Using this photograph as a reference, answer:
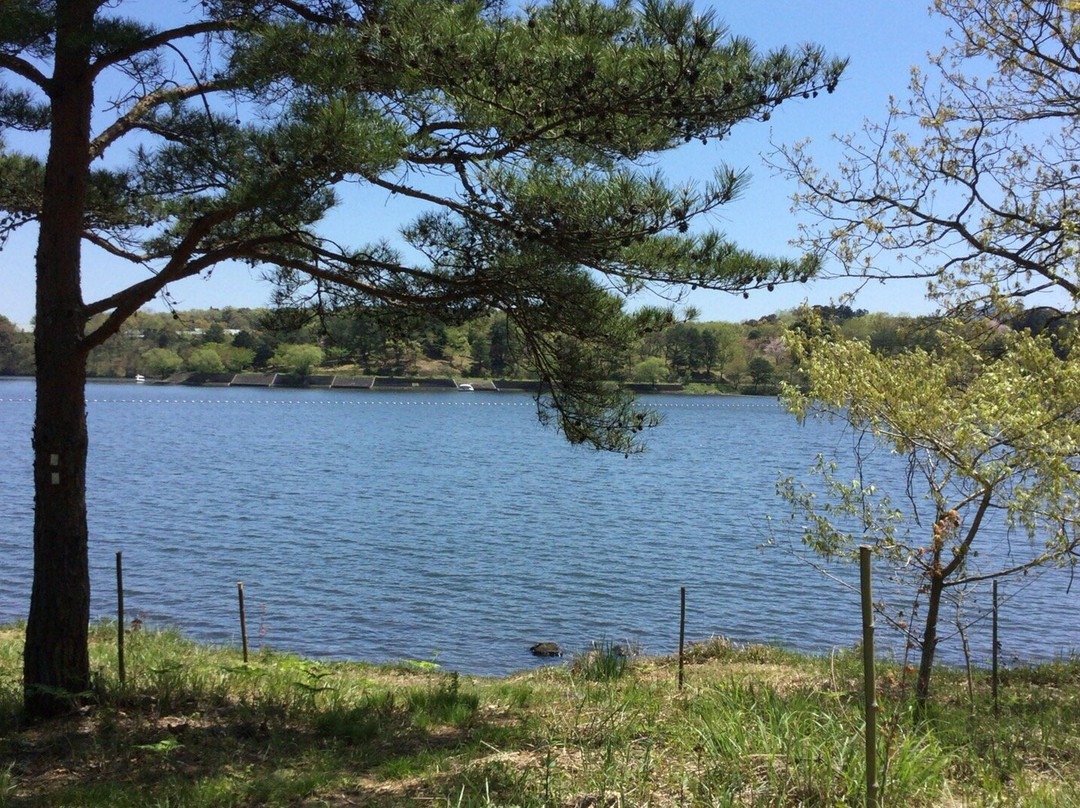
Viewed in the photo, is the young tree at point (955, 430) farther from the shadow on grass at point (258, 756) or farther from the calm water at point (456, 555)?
the shadow on grass at point (258, 756)

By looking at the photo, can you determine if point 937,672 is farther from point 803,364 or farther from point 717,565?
point 717,565

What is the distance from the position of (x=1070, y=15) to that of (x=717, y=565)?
13.7 meters

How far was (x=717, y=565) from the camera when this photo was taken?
20.6 m

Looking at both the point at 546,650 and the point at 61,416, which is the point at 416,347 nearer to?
the point at 546,650

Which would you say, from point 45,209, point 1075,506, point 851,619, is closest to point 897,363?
point 1075,506

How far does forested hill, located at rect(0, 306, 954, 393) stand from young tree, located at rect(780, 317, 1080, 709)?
91 cm

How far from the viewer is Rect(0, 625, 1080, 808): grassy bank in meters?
4.32

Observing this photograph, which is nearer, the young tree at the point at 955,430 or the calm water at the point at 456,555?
the young tree at the point at 955,430

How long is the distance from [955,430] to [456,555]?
16.2 m

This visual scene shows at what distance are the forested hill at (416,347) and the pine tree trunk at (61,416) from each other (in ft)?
5.19

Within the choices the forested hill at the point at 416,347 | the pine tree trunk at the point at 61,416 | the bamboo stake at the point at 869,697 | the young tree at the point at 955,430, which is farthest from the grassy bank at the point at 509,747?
the forested hill at the point at 416,347

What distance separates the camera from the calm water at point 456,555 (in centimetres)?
1510

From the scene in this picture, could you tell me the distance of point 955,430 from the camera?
666cm

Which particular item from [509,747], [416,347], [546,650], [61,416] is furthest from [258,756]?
[546,650]
